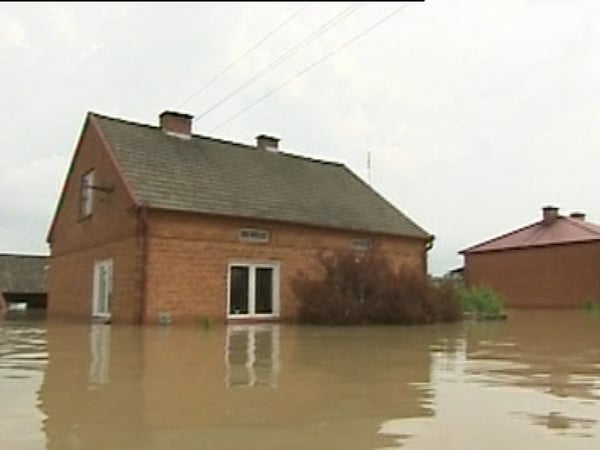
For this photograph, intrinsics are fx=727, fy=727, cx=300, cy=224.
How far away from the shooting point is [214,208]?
68.2 ft

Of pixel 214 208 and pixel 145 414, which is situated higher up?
pixel 214 208

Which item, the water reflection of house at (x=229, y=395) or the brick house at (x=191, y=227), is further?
the brick house at (x=191, y=227)

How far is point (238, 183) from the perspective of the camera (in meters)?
22.9

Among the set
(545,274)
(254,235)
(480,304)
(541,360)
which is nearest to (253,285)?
(254,235)

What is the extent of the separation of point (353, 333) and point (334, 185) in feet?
39.6

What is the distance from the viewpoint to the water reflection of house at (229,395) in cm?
469

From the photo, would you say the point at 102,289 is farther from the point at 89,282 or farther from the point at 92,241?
the point at 92,241

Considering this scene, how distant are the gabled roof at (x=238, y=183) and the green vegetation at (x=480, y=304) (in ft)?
10.6

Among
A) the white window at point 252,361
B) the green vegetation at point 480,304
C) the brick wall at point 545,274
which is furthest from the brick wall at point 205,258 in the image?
the brick wall at point 545,274

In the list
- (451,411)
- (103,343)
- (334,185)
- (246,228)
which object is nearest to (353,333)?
(103,343)

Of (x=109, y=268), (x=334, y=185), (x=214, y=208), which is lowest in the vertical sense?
(x=109, y=268)

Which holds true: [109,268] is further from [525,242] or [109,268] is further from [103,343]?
[525,242]

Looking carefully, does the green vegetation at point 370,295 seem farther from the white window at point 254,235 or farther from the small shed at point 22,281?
the small shed at point 22,281

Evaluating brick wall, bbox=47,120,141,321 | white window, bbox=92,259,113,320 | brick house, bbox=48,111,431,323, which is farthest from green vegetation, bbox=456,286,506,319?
white window, bbox=92,259,113,320
